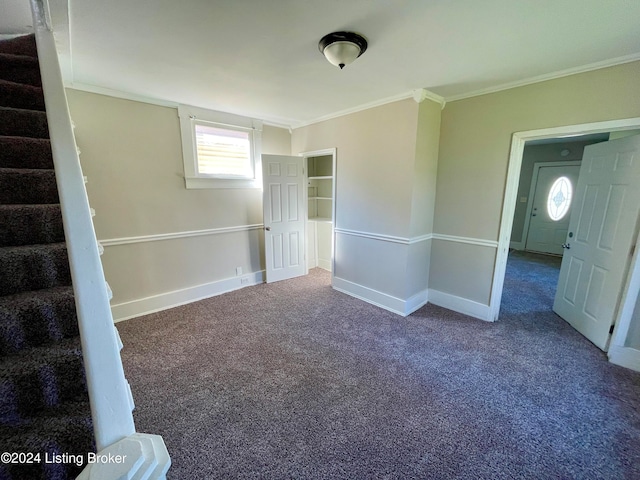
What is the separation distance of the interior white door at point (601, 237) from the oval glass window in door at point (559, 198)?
10.7 ft

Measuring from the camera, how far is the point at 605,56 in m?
1.90

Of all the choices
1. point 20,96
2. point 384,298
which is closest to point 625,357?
point 384,298

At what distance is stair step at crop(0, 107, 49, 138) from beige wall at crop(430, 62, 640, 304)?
11.5 ft

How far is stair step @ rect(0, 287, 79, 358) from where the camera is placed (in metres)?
1.09

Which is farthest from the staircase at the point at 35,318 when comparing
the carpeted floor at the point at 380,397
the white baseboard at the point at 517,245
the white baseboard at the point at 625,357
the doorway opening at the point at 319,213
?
the white baseboard at the point at 517,245

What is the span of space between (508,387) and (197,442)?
214 centimetres

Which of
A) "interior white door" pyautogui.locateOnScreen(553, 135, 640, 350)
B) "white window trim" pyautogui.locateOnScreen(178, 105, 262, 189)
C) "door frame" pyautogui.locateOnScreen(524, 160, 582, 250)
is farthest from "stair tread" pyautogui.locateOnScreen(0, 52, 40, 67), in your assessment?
"door frame" pyautogui.locateOnScreen(524, 160, 582, 250)

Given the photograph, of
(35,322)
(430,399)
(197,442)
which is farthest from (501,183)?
(35,322)

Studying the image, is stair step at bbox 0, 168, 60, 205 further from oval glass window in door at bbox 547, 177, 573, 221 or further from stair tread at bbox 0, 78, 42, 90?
oval glass window in door at bbox 547, 177, 573, 221

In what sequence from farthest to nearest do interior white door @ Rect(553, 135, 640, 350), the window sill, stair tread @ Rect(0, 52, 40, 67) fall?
the window sill < interior white door @ Rect(553, 135, 640, 350) < stair tread @ Rect(0, 52, 40, 67)

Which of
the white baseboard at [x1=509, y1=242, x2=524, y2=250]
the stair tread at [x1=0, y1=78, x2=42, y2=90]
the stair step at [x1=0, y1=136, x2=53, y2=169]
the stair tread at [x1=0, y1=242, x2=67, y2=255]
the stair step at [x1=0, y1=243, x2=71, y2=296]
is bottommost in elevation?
the white baseboard at [x1=509, y1=242, x2=524, y2=250]

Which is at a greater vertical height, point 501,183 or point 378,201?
point 501,183

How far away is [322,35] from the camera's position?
1642 mm

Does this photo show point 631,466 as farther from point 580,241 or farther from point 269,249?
point 269,249
